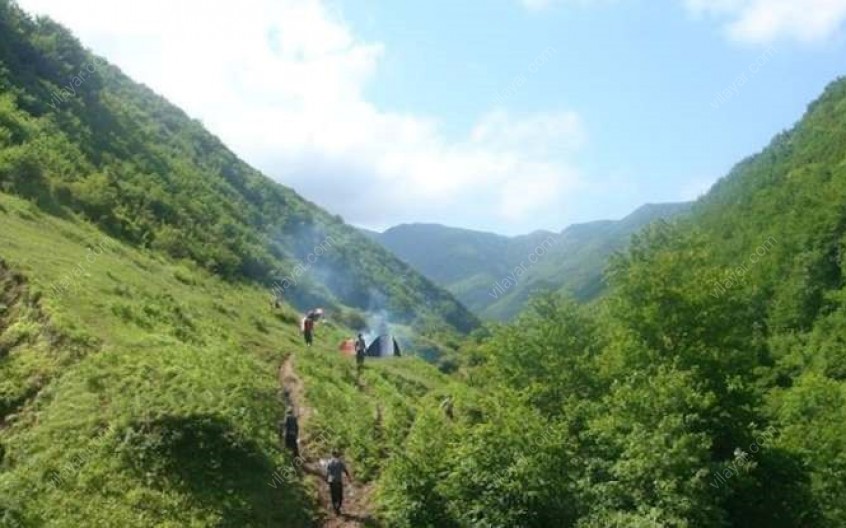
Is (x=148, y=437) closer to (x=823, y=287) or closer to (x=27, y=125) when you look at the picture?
(x=27, y=125)

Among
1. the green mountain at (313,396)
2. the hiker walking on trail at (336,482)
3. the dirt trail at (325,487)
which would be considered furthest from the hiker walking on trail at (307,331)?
the hiker walking on trail at (336,482)

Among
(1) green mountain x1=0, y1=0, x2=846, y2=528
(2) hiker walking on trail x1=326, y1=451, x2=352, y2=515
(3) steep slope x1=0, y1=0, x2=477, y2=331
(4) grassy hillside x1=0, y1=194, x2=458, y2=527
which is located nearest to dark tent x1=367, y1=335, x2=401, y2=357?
(1) green mountain x1=0, y1=0, x2=846, y2=528

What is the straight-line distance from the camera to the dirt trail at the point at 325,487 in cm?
2488

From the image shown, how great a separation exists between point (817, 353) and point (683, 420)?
70.4 metres

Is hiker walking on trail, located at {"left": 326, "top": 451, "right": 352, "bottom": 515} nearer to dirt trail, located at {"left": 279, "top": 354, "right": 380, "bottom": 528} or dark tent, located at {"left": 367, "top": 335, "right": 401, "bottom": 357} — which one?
dirt trail, located at {"left": 279, "top": 354, "right": 380, "bottom": 528}

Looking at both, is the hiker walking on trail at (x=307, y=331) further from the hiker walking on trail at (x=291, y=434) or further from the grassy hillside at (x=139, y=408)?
the hiker walking on trail at (x=291, y=434)

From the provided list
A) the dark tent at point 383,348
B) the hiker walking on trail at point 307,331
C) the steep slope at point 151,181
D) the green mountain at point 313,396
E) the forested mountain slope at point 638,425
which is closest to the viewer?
the green mountain at point 313,396

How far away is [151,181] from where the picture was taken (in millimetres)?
69375

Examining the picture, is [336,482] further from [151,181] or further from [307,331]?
[151,181]

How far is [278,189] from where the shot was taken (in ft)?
387

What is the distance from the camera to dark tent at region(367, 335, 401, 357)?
58831mm

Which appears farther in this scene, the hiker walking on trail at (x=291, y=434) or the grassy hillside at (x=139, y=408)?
the hiker walking on trail at (x=291, y=434)

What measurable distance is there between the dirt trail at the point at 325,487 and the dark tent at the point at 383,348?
24339 mm

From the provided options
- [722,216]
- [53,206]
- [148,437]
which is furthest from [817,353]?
[148,437]
